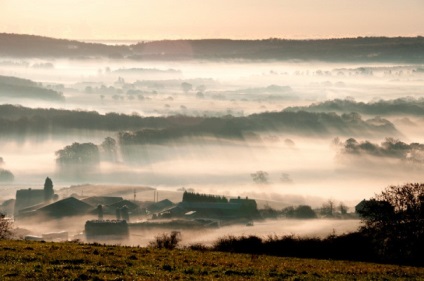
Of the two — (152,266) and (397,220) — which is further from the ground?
(397,220)

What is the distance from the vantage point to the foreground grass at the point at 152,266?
46688mm

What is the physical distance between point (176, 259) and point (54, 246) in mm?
9547

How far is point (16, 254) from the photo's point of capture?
53.7 m

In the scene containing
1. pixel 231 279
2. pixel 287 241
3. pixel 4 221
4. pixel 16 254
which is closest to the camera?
pixel 231 279

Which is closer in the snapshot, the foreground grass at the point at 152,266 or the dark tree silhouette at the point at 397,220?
the foreground grass at the point at 152,266

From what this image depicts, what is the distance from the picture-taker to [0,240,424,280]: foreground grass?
46.7 metres

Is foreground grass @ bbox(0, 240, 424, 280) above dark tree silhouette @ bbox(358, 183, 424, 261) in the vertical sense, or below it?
below

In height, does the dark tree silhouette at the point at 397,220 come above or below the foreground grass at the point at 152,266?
above

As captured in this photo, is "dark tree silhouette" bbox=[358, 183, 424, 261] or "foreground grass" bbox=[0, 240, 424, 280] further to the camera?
"dark tree silhouette" bbox=[358, 183, 424, 261]

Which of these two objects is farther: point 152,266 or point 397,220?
point 397,220

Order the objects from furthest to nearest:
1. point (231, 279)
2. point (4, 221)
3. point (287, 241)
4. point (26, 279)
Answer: point (4, 221), point (287, 241), point (231, 279), point (26, 279)

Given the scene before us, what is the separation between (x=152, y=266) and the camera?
5197 cm

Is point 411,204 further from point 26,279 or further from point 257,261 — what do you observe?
point 26,279

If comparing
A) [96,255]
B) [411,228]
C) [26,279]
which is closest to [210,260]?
[96,255]
